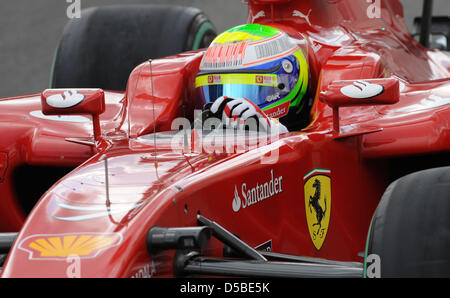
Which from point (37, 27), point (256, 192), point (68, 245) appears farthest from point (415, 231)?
point (37, 27)

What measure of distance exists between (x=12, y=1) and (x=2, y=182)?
7.46 metres

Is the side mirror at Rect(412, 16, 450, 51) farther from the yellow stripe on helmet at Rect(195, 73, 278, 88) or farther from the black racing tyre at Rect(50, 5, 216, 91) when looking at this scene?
the yellow stripe on helmet at Rect(195, 73, 278, 88)

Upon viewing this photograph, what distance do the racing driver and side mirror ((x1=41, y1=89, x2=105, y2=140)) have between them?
0.41 metres

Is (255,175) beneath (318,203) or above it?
above

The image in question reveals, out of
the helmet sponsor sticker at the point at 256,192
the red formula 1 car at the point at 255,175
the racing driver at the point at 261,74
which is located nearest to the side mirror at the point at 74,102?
the red formula 1 car at the point at 255,175

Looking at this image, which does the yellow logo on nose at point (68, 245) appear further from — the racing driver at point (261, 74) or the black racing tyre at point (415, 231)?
the racing driver at point (261, 74)

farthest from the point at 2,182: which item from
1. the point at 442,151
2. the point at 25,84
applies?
the point at 25,84

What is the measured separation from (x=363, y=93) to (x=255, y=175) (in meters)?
0.56

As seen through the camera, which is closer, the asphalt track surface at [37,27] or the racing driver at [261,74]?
the racing driver at [261,74]

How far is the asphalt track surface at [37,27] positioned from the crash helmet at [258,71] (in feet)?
17.6

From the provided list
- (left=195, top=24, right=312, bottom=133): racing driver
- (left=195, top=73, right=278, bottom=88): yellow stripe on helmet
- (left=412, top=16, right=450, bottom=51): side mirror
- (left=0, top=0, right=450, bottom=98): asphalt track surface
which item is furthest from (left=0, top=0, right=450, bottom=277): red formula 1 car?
(left=0, top=0, right=450, bottom=98): asphalt track surface

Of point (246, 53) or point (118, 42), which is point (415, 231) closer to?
point (246, 53)

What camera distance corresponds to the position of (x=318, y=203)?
2.79 meters

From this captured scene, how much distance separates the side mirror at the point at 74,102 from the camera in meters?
2.87
